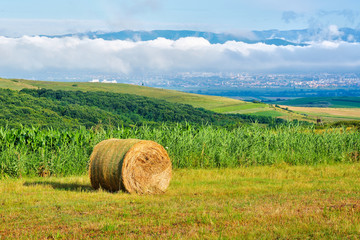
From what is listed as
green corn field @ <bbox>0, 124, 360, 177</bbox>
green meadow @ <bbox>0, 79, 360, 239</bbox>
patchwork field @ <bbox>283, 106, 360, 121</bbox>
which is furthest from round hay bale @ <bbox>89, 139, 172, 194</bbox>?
patchwork field @ <bbox>283, 106, 360, 121</bbox>

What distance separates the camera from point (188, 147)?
1673cm

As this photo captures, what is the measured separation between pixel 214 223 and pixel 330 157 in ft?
42.9

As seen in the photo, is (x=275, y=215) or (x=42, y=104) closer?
(x=275, y=215)

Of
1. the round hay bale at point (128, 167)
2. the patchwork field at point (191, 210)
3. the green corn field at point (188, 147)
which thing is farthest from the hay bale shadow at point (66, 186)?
the green corn field at point (188, 147)

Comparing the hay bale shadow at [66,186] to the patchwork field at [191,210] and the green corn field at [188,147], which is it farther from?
the green corn field at [188,147]

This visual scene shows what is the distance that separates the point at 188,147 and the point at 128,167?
5.87m

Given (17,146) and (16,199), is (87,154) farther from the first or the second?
(16,199)

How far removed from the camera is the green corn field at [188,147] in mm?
14672

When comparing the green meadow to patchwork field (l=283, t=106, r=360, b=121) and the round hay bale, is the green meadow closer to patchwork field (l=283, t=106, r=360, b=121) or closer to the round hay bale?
Result: the round hay bale

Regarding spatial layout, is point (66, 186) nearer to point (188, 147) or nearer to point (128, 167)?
point (128, 167)

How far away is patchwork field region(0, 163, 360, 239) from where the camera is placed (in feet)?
22.5

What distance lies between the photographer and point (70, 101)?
116 meters

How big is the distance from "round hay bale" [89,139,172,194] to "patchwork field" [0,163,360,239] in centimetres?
39

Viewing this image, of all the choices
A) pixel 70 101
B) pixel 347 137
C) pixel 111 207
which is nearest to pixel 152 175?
pixel 111 207
